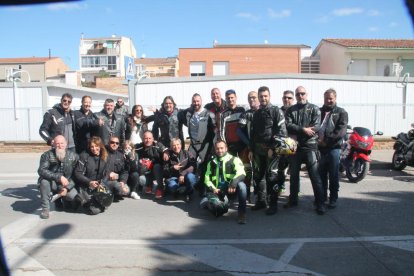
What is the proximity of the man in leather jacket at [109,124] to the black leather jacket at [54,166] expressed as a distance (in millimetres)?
762

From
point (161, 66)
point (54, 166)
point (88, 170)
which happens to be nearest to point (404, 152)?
point (88, 170)

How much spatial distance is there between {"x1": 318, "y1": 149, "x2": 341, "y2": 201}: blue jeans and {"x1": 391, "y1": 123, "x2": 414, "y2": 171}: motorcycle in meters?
3.68

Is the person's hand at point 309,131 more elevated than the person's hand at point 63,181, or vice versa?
the person's hand at point 309,131

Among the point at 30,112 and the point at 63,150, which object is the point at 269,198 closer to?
the point at 63,150

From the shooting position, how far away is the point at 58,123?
685 cm

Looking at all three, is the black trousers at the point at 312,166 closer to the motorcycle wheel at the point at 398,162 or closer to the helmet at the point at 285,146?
the helmet at the point at 285,146

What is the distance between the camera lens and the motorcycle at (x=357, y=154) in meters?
8.16

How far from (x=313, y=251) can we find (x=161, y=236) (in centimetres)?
183

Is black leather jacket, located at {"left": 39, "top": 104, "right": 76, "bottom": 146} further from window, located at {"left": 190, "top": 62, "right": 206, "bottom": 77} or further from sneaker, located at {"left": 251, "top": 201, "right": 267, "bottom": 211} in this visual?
window, located at {"left": 190, "top": 62, "right": 206, "bottom": 77}

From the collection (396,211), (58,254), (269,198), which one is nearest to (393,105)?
(396,211)

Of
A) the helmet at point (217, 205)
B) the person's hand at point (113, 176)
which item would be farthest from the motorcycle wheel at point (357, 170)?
the person's hand at point (113, 176)

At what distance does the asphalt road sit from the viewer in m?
3.96

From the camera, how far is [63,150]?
6316 millimetres

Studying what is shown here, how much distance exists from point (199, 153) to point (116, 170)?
57.0 inches
